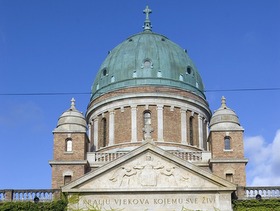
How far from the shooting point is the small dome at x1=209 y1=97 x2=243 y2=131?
194ft

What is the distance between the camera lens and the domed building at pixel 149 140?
52.2m

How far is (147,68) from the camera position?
2726 inches

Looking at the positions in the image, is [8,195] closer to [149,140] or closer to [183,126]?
[149,140]

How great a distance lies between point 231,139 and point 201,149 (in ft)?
27.4

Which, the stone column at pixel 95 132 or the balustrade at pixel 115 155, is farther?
the stone column at pixel 95 132

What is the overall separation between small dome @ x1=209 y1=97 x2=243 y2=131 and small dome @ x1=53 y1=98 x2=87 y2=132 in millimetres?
11268

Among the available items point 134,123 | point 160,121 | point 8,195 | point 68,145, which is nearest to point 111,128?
point 134,123

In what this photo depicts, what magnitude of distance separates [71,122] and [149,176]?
11.0 metres

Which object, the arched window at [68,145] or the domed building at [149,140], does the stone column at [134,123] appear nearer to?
the domed building at [149,140]

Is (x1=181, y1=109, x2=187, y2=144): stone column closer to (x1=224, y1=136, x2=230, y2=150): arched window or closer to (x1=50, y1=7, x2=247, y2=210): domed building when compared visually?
(x1=50, y1=7, x2=247, y2=210): domed building

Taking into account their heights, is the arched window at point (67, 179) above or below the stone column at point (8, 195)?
above

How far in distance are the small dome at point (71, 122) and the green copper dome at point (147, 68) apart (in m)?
8.02

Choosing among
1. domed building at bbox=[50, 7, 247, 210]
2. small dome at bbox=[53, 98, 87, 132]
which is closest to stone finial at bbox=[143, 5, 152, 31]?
domed building at bbox=[50, 7, 247, 210]

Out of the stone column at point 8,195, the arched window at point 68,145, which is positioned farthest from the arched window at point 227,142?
the stone column at point 8,195
